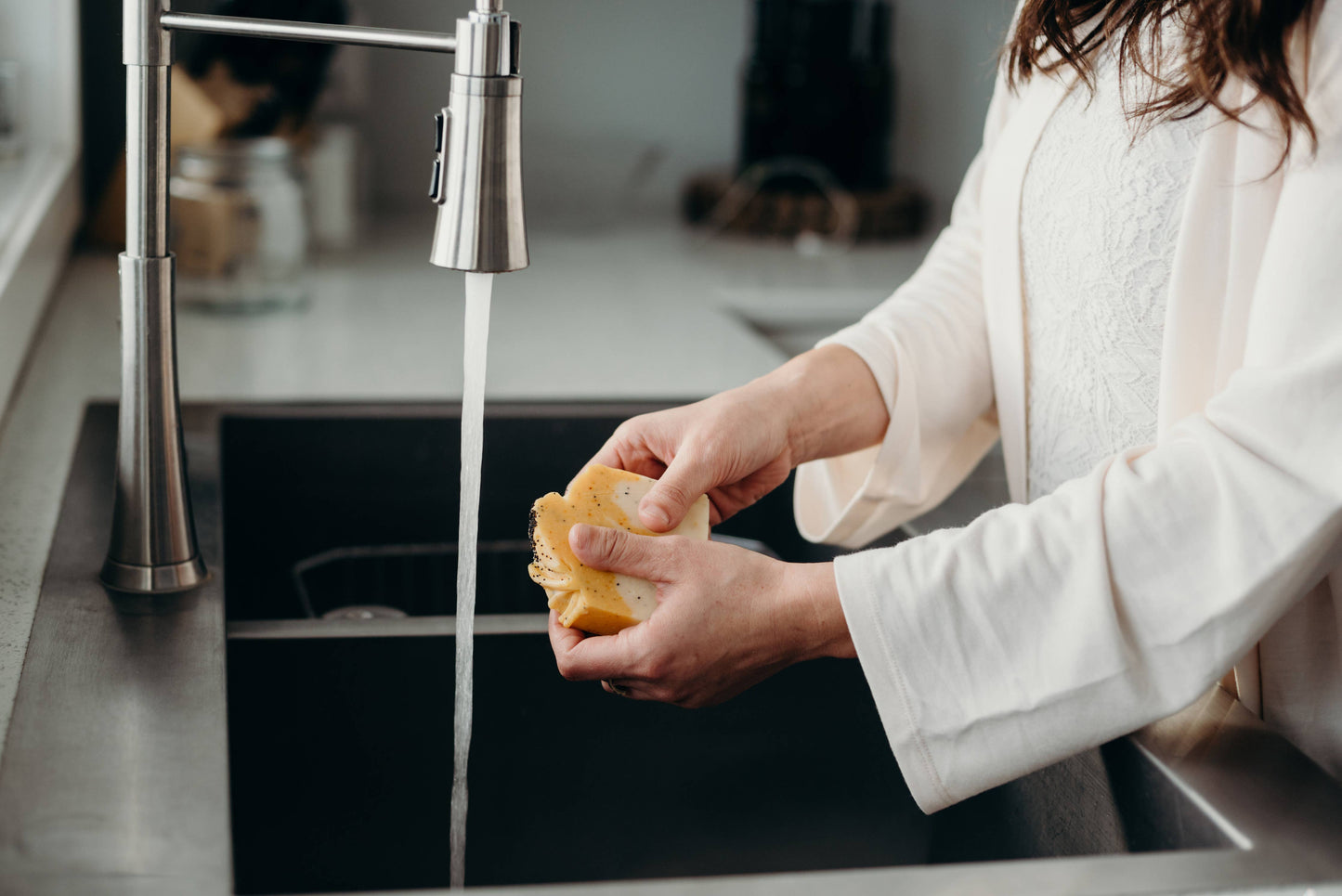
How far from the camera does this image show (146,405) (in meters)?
0.67

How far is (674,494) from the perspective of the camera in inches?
27.7

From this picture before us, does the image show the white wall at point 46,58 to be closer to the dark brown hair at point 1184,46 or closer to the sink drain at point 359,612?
the sink drain at point 359,612

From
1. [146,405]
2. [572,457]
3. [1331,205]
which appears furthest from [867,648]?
[572,457]

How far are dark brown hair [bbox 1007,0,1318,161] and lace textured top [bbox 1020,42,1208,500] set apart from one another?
0.06 feet

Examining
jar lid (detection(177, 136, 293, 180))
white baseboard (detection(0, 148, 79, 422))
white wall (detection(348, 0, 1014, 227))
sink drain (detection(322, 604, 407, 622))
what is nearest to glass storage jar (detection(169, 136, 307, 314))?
jar lid (detection(177, 136, 293, 180))

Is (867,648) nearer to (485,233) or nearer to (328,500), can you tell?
(485,233)

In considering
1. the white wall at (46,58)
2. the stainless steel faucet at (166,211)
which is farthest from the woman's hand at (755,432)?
the white wall at (46,58)

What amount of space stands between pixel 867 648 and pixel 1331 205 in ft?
0.89

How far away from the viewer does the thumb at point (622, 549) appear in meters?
0.63

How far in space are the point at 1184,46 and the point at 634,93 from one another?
1571 millimetres

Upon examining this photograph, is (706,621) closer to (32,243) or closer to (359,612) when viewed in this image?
(359,612)

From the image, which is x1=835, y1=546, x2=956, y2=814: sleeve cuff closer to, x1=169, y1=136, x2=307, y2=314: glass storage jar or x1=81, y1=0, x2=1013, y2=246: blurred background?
x1=169, y1=136, x2=307, y2=314: glass storage jar

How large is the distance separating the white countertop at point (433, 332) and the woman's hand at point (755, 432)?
1.15 feet

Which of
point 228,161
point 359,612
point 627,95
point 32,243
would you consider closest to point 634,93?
point 627,95
